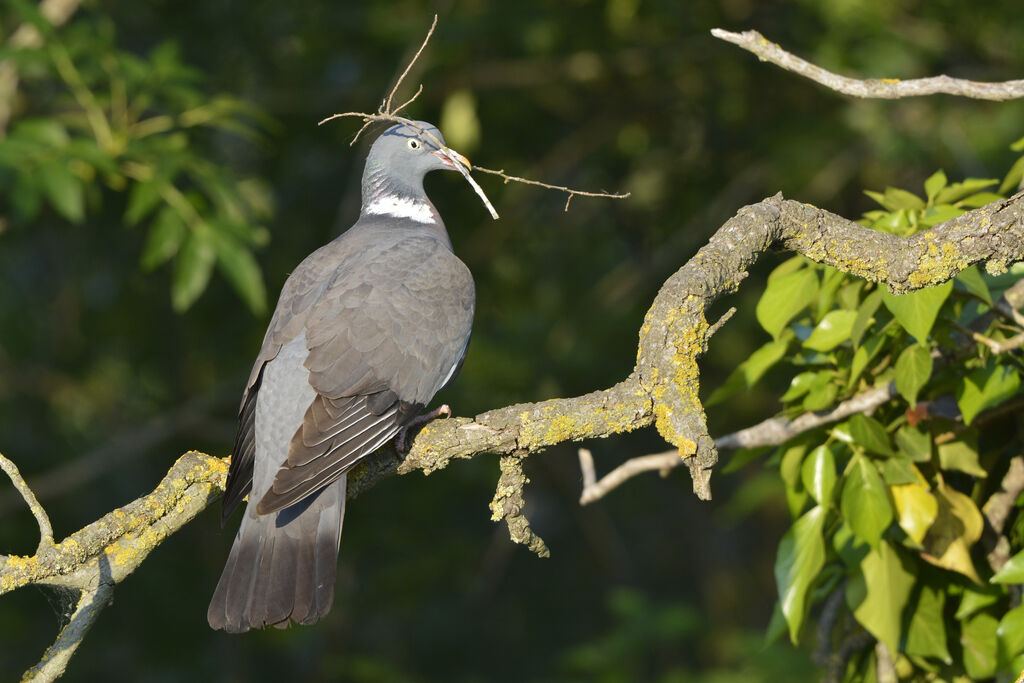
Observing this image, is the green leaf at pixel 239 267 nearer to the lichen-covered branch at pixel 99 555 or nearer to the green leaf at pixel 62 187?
the green leaf at pixel 62 187

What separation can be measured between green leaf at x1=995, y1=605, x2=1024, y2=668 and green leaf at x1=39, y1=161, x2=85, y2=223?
9.74 feet

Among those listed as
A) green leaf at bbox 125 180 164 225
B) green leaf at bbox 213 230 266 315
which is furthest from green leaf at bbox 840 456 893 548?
green leaf at bbox 125 180 164 225

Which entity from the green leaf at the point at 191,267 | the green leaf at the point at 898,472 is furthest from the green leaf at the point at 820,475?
the green leaf at the point at 191,267

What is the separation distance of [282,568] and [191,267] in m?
1.63

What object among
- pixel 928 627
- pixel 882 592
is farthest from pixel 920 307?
pixel 928 627

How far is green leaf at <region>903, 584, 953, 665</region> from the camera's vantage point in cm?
241

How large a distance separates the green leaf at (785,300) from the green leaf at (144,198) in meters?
2.28

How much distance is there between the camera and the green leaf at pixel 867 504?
7.51 feet

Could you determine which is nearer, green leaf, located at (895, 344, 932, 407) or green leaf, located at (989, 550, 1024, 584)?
green leaf, located at (989, 550, 1024, 584)

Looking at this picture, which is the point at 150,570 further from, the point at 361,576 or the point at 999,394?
the point at 999,394

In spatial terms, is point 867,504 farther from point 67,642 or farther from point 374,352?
point 67,642

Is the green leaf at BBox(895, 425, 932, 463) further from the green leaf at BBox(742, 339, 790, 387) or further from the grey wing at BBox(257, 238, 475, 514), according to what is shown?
the grey wing at BBox(257, 238, 475, 514)

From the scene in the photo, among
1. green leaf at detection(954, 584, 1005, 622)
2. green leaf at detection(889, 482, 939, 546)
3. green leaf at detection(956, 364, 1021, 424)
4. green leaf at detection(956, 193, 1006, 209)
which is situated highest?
green leaf at detection(956, 193, 1006, 209)

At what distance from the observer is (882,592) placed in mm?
2377
